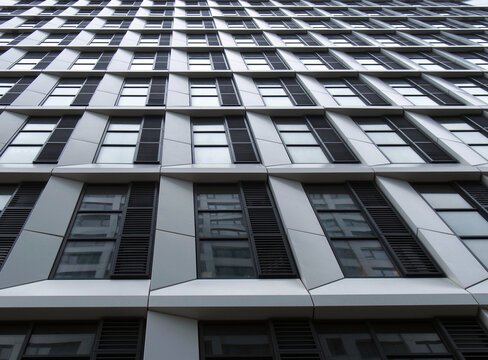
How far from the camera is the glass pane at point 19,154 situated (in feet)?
42.8

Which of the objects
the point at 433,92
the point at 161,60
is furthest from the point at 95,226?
the point at 433,92

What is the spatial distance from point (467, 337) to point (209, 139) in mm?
9892

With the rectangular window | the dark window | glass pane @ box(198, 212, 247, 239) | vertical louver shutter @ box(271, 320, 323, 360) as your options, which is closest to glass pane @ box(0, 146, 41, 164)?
the rectangular window

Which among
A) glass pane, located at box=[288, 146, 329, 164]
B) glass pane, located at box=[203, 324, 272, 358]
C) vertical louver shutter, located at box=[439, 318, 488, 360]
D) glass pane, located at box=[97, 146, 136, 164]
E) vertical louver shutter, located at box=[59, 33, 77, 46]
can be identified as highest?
vertical louver shutter, located at box=[439, 318, 488, 360]

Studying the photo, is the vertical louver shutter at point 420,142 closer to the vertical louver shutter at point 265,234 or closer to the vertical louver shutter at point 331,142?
the vertical louver shutter at point 331,142

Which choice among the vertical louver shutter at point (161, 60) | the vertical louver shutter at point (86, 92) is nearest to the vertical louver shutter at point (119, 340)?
the vertical louver shutter at point (86, 92)

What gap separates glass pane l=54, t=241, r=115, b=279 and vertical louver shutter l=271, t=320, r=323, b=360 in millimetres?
3923

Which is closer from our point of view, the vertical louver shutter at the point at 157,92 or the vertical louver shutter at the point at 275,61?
the vertical louver shutter at the point at 157,92

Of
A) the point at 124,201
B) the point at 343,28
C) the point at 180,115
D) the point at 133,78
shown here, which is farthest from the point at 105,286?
the point at 343,28

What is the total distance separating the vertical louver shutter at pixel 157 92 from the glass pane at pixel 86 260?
8325mm

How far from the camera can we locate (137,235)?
10.1 m

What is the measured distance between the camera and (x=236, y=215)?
37.0 ft

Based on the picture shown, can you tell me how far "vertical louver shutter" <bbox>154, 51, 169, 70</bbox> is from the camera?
2116cm

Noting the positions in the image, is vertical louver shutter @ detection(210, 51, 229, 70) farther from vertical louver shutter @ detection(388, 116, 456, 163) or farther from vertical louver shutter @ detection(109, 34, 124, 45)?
vertical louver shutter @ detection(388, 116, 456, 163)
